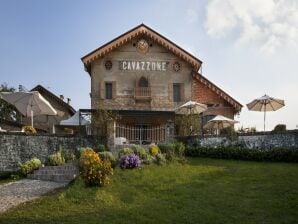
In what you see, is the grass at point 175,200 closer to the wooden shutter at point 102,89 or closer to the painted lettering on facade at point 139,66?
the wooden shutter at point 102,89

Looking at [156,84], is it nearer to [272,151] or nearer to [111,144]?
[111,144]

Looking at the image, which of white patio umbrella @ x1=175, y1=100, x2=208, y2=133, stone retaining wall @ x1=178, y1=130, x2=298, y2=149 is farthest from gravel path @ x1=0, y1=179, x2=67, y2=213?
white patio umbrella @ x1=175, y1=100, x2=208, y2=133

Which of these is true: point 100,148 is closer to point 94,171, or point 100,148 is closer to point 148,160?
point 148,160

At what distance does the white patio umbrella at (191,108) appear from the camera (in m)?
26.2

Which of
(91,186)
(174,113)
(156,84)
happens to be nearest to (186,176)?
(91,186)

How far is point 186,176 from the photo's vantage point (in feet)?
52.5

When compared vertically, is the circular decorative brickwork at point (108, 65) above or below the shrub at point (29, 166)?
above

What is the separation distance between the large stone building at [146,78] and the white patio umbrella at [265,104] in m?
5.04

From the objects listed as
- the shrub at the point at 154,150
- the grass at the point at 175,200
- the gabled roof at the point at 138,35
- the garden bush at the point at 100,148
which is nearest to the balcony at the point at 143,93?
the gabled roof at the point at 138,35

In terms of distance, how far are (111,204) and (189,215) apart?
231 cm

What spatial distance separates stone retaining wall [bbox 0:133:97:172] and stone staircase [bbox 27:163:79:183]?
2.48 m

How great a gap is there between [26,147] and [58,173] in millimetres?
4321

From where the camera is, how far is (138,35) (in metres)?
30.5

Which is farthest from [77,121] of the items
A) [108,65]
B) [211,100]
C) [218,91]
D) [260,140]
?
[260,140]
